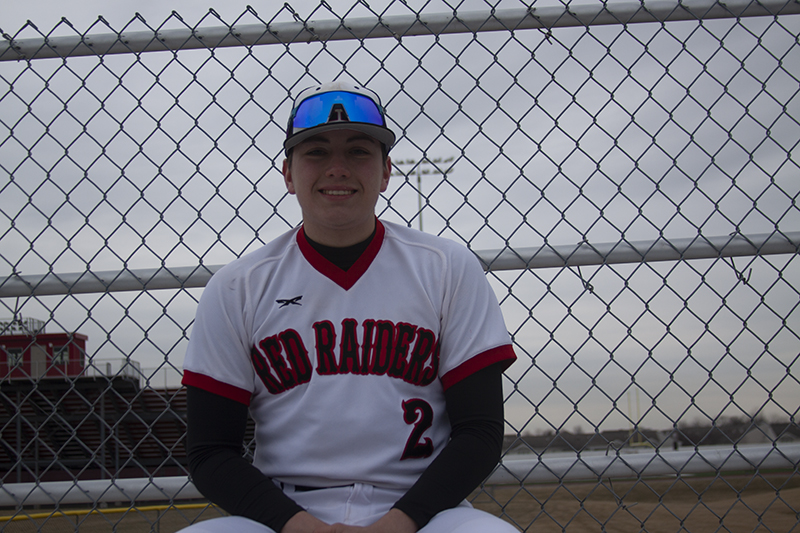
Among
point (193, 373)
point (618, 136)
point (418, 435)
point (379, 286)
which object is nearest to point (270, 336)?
point (193, 373)

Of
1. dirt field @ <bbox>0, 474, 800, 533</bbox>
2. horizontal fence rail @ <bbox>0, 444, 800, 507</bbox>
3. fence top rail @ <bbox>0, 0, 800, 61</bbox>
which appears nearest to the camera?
horizontal fence rail @ <bbox>0, 444, 800, 507</bbox>

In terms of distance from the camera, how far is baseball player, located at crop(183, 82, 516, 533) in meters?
1.63

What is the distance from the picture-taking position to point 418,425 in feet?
5.60

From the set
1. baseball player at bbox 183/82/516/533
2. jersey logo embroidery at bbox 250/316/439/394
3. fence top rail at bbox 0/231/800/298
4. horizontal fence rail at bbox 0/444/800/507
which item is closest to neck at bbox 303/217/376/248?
baseball player at bbox 183/82/516/533

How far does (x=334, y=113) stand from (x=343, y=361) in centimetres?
73

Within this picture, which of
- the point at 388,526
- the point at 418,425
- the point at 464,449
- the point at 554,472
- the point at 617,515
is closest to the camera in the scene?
the point at 388,526

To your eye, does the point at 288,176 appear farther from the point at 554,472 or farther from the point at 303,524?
the point at 554,472

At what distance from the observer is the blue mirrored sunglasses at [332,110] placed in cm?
171

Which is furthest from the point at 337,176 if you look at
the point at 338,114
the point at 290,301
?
the point at 290,301

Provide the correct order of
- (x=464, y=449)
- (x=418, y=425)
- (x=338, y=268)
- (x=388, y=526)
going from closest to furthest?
(x=388, y=526), (x=464, y=449), (x=418, y=425), (x=338, y=268)

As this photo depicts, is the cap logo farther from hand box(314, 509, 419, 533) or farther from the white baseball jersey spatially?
hand box(314, 509, 419, 533)

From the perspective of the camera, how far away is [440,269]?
1.82 m

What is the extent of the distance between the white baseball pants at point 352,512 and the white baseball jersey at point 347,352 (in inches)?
1.2

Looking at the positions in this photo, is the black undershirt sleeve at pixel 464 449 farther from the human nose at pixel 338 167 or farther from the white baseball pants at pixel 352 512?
the human nose at pixel 338 167
